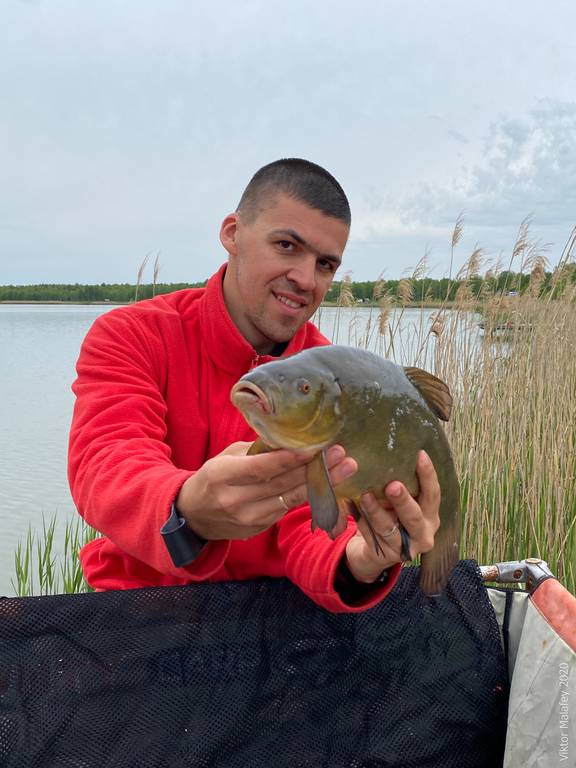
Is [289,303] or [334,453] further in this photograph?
[289,303]

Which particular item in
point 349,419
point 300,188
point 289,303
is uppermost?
point 300,188

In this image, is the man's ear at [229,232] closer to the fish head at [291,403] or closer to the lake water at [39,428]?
the fish head at [291,403]

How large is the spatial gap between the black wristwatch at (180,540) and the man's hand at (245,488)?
11mm

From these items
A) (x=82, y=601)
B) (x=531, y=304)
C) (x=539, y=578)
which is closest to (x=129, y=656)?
(x=82, y=601)

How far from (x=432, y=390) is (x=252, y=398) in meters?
0.38

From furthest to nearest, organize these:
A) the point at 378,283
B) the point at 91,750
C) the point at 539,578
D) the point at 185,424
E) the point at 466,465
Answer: the point at 378,283, the point at 466,465, the point at 185,424, the point at 539,578, the point at 91,750

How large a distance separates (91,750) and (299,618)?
40cm

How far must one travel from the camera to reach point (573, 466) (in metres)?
3.20

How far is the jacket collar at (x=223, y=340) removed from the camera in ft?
5.37

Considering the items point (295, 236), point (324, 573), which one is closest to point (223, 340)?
point (295, 236)

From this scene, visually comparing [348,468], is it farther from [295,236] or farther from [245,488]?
[295,236]

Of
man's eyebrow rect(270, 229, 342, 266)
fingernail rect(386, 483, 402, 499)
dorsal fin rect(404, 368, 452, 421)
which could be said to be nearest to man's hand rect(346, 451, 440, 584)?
fingernail rect(386, 483, 402, 499)

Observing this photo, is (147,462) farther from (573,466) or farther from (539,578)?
(573,466)

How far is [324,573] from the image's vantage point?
1379 mm
